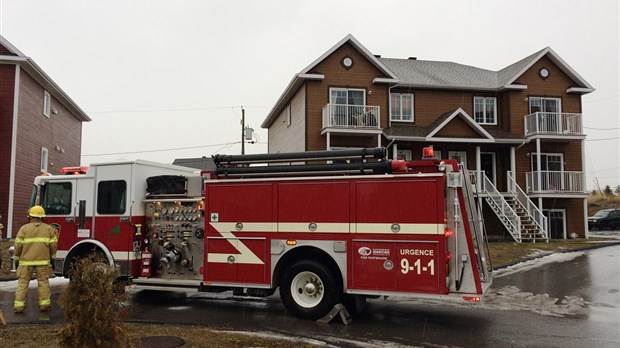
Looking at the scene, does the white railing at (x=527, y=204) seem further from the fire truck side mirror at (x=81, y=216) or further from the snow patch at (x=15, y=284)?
the fire truck side mirror at (x=81, y=216)

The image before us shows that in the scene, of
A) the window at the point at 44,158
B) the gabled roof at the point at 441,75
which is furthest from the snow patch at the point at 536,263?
the window at the point at 44,158

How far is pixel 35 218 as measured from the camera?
28.5ft

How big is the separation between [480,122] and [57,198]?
20444 mm

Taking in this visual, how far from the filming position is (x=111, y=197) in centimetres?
939

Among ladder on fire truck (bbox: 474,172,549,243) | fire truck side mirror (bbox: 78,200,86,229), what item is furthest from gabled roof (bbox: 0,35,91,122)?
ladder on fire truck (bbox: 474,172,549,243)

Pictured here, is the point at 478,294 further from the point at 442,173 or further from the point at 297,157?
the point at 297,157

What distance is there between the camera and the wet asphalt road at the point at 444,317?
689cm

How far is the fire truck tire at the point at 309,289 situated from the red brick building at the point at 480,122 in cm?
1391

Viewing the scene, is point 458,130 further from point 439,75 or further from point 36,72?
point 36,72

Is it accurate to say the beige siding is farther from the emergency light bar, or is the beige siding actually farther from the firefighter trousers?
the firefighter trousers

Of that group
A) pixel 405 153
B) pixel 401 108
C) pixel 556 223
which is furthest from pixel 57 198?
pixel 556 223

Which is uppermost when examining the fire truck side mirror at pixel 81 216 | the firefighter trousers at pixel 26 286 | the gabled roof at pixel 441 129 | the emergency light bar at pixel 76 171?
the gabled roof at pixel 441 129

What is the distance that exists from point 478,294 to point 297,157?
11.2ft

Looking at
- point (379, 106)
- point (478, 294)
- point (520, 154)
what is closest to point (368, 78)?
point (379, 106)
